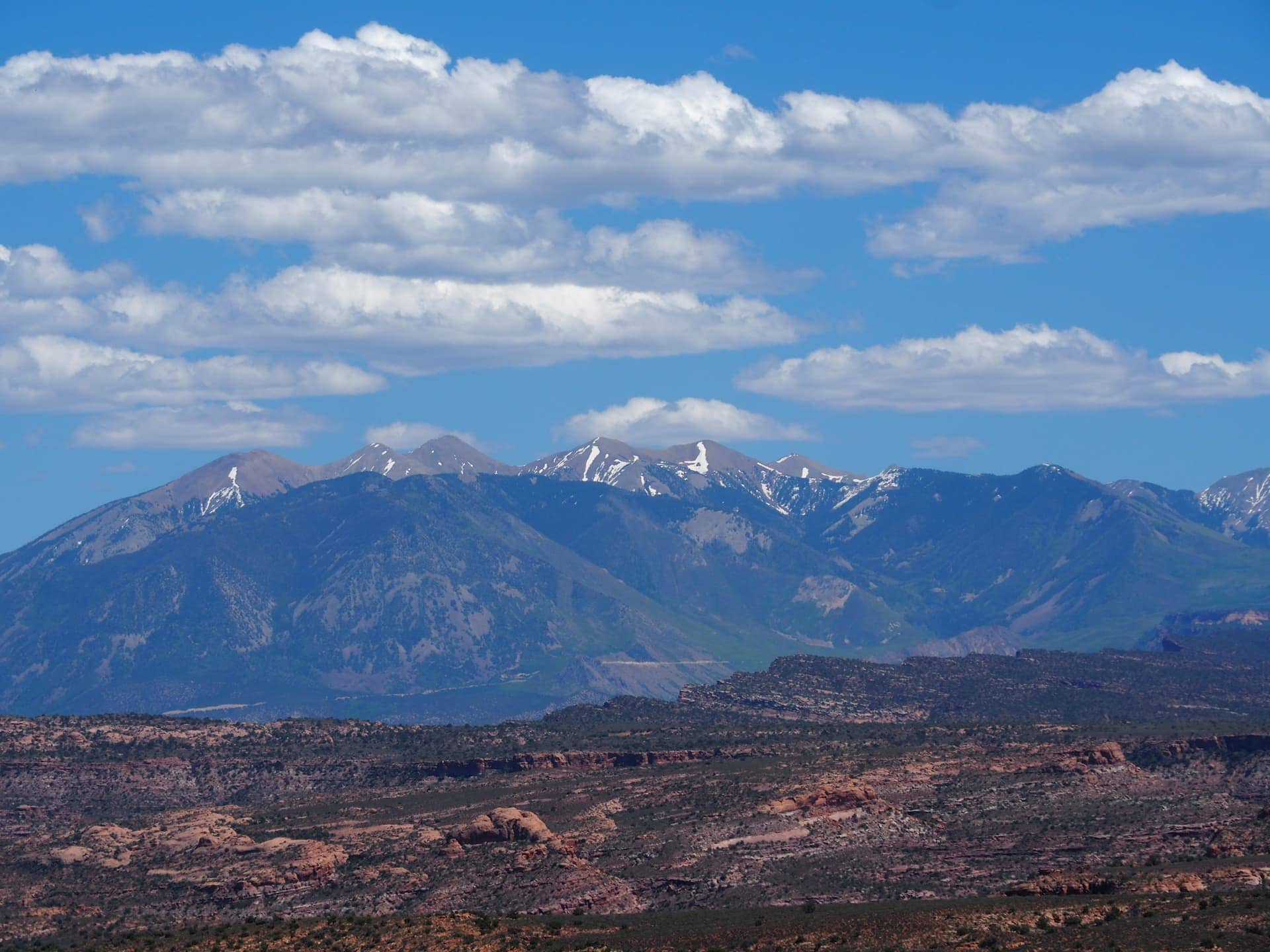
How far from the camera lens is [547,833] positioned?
503ft

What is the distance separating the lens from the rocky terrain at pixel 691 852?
107062mm

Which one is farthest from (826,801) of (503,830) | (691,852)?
(503,830)

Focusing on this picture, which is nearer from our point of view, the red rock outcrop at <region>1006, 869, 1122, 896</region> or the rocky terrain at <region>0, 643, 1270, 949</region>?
the rocky terrain at <region>0, 643, 1270, 949</region>

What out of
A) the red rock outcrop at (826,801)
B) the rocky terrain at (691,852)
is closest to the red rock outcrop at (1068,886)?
the rocky terrain at (691,852)

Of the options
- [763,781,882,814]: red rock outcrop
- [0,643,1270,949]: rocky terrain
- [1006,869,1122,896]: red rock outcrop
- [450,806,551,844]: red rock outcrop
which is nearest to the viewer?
[0,643,1270,949]: rocky terrain

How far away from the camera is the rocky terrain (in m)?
107

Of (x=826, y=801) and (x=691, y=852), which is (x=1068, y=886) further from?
(x=826, y=801)

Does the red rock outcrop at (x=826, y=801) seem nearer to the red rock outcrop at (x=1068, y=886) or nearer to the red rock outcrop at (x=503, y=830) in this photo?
the red rock outcrop at (x=503, y=830)

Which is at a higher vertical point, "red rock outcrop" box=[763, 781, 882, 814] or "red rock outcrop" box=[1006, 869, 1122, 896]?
"red rock outcrop" box=[763, 781, 882, 814]

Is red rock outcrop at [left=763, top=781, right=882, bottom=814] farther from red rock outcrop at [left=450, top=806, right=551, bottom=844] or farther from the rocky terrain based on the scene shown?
red rock outcrop at [left=450, top=806, right=551, bottom=844]

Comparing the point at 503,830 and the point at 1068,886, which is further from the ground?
the point at 503,830

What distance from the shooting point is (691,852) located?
148 m

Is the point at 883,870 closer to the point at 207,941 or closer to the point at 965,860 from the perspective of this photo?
the point at 965,860

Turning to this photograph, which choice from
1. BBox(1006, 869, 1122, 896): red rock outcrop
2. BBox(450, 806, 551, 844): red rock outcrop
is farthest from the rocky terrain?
BBox(1006, 869, 1122, 896): red rock outcrop
